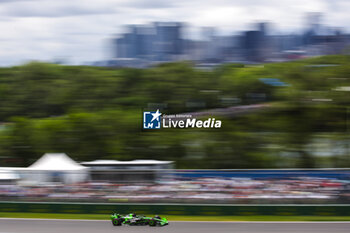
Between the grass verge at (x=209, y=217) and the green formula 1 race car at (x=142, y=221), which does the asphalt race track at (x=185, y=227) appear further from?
the grass verge at (x=209, y=217)

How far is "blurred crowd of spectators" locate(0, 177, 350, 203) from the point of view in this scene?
2122 cm

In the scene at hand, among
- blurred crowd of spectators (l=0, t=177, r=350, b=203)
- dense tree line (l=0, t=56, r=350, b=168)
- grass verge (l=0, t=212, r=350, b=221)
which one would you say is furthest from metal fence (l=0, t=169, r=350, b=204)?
dense tree line (l=0, t=56, r=350, b=168)

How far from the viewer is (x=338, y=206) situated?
774 inches

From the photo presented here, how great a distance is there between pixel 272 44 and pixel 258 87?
4881 centimetres

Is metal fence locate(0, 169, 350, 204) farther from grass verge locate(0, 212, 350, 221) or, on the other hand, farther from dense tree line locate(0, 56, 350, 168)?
dense tree line locate(0, 56, 350, 168)

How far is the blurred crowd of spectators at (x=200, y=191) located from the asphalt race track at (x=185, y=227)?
2752 millimetres

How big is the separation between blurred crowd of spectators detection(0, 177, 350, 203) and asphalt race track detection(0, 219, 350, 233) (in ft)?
9.03

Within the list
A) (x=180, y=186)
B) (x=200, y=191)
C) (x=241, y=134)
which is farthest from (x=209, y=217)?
(x=241, y=134)

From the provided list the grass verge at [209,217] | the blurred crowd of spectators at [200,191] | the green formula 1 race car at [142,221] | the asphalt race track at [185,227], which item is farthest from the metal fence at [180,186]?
the green formula 1 race car at [142,221]

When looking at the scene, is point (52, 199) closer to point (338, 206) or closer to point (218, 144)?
point (338, 206)

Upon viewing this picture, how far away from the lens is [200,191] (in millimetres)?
22000

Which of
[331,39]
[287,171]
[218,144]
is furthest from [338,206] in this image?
[331,39]

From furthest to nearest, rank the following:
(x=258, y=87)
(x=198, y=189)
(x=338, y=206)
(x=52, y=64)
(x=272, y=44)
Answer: (x=272, y=44) < (x=52, y=64) < (x=258, y=87) < (x=198, y=189) < (x=338, y=206)

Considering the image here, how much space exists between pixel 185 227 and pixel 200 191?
170 inches
